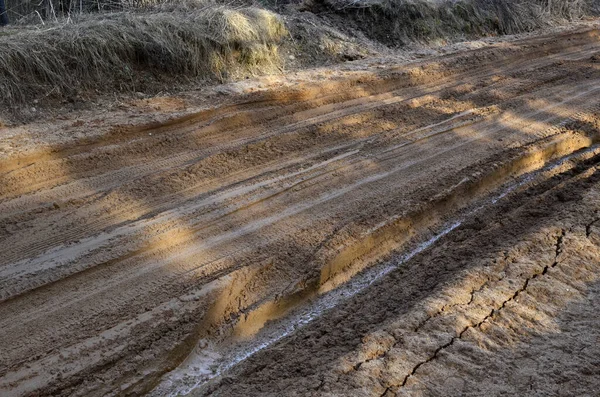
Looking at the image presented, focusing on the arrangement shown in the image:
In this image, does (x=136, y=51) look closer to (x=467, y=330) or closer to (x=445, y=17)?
(x=467, y=330)

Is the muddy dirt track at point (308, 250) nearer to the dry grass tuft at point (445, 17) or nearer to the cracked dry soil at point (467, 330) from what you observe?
the cracked dry soil at point (467, 330)

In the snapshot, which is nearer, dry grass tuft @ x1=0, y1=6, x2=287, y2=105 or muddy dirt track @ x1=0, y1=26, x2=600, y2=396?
muddy dirt track @ x1=0, y1=26, x2=600, y2=396

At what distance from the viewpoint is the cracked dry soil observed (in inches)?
138

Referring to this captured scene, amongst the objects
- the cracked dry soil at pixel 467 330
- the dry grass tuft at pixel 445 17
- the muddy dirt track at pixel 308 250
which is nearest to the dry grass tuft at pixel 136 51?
the muddy dirt track at pixel 308 250

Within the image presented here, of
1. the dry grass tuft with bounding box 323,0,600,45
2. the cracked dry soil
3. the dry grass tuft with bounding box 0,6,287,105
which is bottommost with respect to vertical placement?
the cracked dry soil

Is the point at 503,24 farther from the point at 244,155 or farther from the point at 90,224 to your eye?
the point at 90,224

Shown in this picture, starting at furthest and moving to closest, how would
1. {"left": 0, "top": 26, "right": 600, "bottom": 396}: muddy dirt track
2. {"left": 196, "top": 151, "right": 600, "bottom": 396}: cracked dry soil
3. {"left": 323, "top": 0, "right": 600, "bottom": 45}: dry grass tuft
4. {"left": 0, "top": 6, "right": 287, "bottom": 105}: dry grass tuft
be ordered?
{"left": 323, "top": 0, "right": 600, "bottom": 45}: dry grass tuft → {"left": 0, "top": 6, "right": 287, "bottom": 105}: dry grass tuft → {"left": 0, "top": 26, "right": 600, "bottom": 396}: muddy dirt track → {"left": 196, "top": 151, "right": 600, "bottom": 396}: cracked dry soil

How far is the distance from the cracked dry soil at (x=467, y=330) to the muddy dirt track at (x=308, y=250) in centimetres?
1

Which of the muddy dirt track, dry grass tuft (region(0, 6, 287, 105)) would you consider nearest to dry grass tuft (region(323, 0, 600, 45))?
dry grass tuft (region(0, 6, 287, 105))

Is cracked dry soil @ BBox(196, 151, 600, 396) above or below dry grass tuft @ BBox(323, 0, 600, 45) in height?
below

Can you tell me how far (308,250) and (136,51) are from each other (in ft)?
13.3

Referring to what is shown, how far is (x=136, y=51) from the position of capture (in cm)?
786

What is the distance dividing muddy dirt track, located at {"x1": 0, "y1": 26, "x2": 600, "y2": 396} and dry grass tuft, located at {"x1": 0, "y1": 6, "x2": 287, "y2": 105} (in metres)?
1.04

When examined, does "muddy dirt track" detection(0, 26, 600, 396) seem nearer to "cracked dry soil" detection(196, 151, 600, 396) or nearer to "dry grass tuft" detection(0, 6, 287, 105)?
"cracked dry soil" detection(196, 151, 600, 396)
